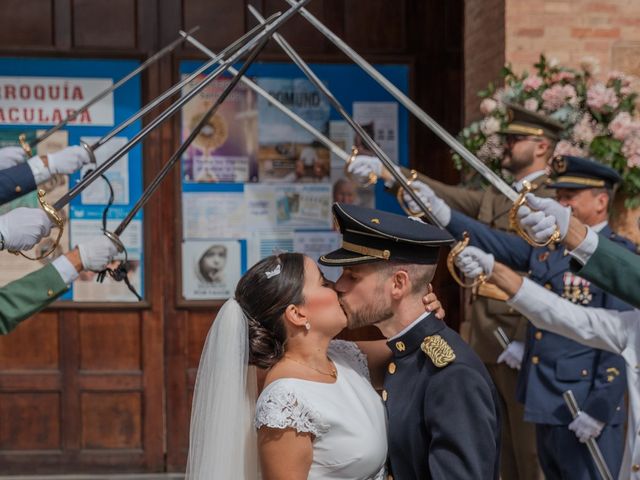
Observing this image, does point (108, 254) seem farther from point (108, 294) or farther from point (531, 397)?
point (108, 294)

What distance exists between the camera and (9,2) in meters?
6.14

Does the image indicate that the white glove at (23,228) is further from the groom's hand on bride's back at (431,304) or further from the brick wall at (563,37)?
the brick wall at (563,37)

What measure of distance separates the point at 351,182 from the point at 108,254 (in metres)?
3.03

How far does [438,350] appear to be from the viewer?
2586 millimetres

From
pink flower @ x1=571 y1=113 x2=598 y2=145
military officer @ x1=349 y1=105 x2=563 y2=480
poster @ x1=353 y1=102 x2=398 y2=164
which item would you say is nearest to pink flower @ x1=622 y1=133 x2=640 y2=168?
pink flower @ x1=571 y1=113 x2=598 y2=145

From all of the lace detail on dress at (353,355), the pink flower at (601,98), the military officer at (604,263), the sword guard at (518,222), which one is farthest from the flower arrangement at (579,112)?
the lace detail on dress at (353,355)

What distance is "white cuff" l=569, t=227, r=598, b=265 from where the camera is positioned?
9.98 ft

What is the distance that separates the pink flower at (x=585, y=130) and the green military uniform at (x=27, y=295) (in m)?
2.75

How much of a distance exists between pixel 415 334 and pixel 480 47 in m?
3.56

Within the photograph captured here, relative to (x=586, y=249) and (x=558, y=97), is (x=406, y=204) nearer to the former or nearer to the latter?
(x=558, y=97)

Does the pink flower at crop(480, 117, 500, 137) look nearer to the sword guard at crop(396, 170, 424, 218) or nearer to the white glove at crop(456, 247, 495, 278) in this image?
the sword guard at crop(396, 170, 424, 218)

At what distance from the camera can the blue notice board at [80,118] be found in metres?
6.17

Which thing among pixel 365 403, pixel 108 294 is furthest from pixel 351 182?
pixel 365 403

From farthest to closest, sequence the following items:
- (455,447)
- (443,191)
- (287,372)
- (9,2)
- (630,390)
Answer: (9,2) < (443,191) < (630,390) < (287,372) < (455,447)
